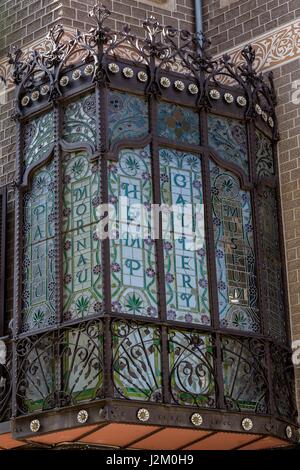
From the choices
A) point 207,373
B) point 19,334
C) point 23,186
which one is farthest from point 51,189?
point 207,373

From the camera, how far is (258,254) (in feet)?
50.0

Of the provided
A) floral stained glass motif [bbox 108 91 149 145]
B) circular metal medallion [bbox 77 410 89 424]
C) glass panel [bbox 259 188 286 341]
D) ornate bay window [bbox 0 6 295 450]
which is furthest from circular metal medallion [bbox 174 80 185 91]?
circular metal medallion [bbox 77 410 89 424]

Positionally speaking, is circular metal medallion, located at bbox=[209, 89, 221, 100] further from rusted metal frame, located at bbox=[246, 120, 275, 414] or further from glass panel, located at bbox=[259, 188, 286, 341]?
glass panel, located at bbox=[259, 188, 286, 341]

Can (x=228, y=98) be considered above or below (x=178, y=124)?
above

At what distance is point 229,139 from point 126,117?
146 centimetres

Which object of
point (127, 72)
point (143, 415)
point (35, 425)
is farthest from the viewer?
point (127, 72)

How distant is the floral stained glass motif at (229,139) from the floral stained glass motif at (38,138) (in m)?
1.99

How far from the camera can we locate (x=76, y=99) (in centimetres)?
1513

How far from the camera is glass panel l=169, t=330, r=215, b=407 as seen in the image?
14.0 metres

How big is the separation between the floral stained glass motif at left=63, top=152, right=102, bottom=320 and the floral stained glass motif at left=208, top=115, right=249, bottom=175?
1719 mm

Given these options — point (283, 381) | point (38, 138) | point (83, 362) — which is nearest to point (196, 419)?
point (83, 362)

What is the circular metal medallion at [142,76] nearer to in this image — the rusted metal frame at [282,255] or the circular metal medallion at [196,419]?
the rusted metal frame at [282,255]

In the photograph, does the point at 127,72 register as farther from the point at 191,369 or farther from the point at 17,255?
the point at 191,369

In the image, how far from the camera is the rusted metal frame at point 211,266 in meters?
14.3
